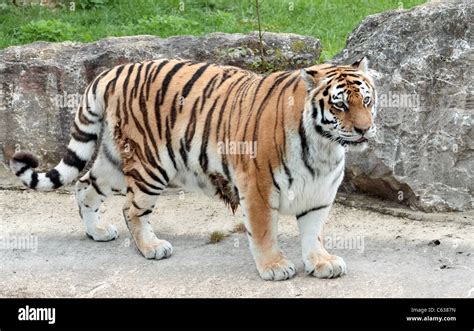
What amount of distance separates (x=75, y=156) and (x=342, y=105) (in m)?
1.86

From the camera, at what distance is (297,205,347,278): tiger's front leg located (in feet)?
19.0

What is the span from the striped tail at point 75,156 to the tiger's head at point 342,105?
5.06ft

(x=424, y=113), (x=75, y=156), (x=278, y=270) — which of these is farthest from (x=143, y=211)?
(x=424, y=113)

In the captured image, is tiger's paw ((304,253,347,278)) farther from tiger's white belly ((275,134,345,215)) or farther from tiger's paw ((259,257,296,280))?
tiger's white belly ((275,134,345,215))

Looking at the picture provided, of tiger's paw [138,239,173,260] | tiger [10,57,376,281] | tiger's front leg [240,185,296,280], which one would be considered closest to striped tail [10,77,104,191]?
tiger [10,57,376,281]

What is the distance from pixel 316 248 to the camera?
232 inches

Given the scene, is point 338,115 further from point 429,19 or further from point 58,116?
point 58,116

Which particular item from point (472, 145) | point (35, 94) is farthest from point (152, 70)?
point (472, 145)

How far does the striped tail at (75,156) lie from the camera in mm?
6266

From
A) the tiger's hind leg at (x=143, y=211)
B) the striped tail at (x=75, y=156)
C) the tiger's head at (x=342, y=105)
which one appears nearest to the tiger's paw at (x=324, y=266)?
the tiger's head at (x=342, y=105)

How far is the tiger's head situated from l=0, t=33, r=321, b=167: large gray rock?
2.21 m

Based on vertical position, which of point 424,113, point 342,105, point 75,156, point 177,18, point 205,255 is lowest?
point 205,255

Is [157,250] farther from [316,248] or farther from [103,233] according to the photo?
[316,248]

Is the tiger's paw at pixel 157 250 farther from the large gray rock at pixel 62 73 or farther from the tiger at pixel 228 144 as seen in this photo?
the large gray rock at pixel 62 73
